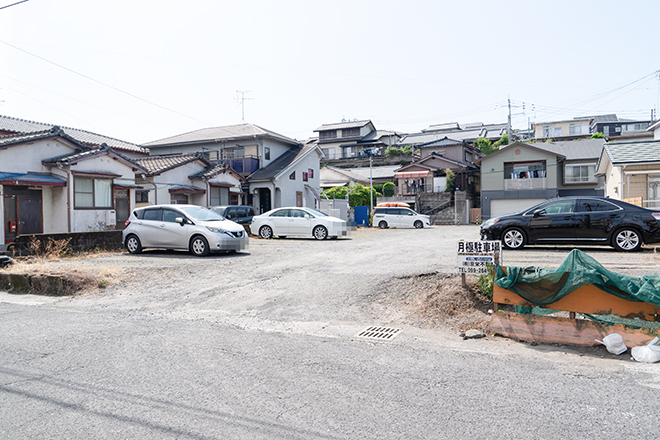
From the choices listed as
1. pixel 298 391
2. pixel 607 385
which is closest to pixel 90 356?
pixel 298 391

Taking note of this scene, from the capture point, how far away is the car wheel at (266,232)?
18.7 m

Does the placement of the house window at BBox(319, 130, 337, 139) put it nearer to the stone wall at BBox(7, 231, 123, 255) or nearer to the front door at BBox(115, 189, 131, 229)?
the front door at BBox(115, 189, 131, 229)

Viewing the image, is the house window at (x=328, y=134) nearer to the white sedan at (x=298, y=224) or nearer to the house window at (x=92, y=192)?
the white sedan at (x=298, y=224)

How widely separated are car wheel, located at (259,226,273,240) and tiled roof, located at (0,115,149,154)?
9.32m

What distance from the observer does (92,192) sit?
17.9 metres

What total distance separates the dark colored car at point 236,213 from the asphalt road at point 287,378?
514 inches

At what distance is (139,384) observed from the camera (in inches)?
154

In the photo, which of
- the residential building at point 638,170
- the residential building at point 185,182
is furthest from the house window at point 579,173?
the residential building at point 185,182

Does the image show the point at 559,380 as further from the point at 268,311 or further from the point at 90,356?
the point at 90,356

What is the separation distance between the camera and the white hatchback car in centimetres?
3020

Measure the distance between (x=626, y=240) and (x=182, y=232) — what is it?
11.9m

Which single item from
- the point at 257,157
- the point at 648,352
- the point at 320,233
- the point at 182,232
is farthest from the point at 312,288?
the point at 257,157

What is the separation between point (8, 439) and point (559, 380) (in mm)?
4405

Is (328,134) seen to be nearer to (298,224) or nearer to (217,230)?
(298,224)
